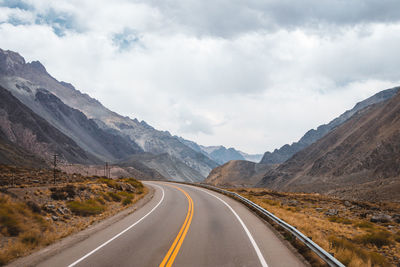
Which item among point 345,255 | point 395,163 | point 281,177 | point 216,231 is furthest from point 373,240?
point 281,177

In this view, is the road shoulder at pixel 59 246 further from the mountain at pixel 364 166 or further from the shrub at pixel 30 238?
the mountain at pixel 364 166

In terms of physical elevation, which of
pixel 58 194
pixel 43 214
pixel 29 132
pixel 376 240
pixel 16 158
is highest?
pixel 29 132

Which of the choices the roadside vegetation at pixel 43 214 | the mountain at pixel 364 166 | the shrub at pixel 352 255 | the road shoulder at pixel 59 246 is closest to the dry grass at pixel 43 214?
the roadside vegetation at pixel 43 214

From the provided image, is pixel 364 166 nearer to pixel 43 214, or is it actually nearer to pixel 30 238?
pixel 43 214

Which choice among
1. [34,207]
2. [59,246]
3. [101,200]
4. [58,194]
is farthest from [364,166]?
[59,246]

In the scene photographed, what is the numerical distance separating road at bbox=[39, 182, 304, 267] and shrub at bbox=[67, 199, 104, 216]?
322cm

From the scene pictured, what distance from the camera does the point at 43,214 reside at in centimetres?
1354

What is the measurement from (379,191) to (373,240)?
6219 centimetres

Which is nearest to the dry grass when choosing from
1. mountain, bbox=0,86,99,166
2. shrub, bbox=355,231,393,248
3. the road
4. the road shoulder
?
the road shoulder

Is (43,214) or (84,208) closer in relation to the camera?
(43,214)

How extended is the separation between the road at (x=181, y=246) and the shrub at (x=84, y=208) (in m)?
3.22

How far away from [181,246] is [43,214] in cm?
805

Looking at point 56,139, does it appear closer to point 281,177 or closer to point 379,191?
point 281,177

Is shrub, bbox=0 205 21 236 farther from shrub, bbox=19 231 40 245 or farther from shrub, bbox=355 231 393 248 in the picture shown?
shrub, bbox=355 231 393 248
